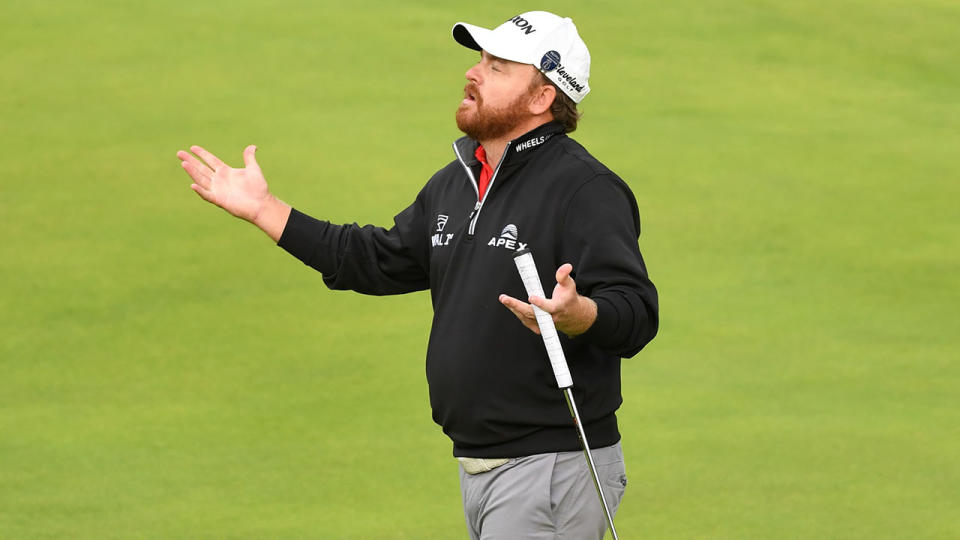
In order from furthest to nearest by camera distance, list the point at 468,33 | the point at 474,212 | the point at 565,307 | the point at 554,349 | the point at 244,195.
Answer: the point at 244,195
the point at 468,33
the point at 474,212
the point at 554,349
the point at 565,307

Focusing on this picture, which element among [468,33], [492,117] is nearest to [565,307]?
[492,117]

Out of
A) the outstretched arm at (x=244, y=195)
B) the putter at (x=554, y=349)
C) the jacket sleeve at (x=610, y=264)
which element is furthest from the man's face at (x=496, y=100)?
the outstretched arm at (x=244, y=195)

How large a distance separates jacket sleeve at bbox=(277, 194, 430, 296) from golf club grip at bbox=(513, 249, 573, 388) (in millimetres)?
662

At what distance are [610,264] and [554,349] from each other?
221 mm

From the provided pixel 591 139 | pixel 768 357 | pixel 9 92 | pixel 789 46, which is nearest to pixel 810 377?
pixel 768 357

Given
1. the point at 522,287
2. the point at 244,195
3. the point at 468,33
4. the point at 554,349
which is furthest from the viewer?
the point at 244,195

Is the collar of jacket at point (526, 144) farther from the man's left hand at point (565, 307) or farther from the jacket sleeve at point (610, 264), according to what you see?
the man's left hand at point (565, 307)

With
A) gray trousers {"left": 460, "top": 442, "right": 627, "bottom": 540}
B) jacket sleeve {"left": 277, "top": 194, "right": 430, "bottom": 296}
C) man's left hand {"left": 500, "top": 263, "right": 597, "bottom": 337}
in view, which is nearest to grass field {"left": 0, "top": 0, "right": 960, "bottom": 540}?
jacket sleeve {"left": 277, "top": 194, "right": 430, "bottom": 296}

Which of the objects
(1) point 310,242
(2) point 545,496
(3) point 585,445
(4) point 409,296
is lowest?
(4) point 409,296

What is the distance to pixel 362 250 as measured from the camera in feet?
11.5

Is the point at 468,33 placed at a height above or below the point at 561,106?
above

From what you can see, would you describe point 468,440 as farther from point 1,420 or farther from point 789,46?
point 789,46

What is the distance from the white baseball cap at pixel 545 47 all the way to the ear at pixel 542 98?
22mm

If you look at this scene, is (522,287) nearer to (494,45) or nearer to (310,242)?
(494,45)
